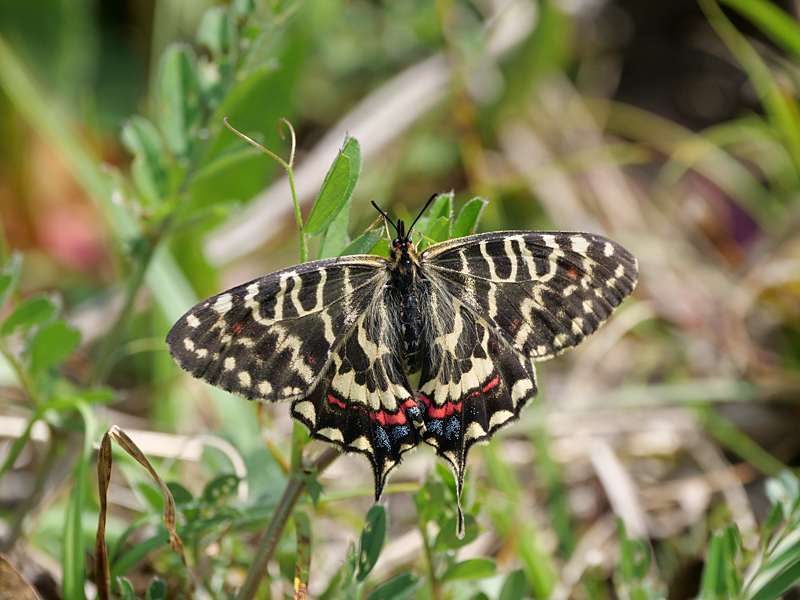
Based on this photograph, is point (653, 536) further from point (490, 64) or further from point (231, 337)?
point (490, 64)

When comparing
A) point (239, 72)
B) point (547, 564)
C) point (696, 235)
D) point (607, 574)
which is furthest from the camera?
point (696, 235)

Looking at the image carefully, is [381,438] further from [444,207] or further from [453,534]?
[444,207]

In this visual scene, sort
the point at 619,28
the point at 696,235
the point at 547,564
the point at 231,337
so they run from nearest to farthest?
the point at 231,337
the point at 547,564
the point at 696,235
the point at 619,28

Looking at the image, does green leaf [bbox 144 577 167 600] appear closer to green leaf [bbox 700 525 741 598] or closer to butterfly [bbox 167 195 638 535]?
butterfly [bbox 167 195 638 535]

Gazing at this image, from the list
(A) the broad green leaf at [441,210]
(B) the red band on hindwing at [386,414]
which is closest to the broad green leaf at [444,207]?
(A) the broad green leaf at [441,210]

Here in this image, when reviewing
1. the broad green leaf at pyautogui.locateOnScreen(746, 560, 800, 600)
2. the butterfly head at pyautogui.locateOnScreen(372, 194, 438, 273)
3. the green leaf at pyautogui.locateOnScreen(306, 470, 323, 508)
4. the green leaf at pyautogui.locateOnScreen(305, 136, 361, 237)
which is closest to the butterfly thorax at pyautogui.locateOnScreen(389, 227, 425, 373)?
the butterfly head at pyautogui.locateOnScreen(372, 194, 438, 273)

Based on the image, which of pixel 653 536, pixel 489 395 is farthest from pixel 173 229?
pixel 653 536
